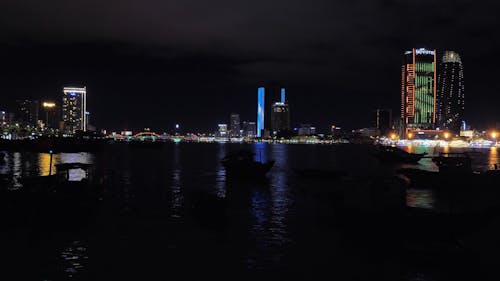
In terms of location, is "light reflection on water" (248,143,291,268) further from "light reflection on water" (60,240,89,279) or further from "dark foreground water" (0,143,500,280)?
"light reflection on water" (60,240,89,279)

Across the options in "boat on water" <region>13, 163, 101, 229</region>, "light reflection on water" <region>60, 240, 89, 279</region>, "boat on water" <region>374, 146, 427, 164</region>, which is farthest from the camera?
"boat on water" <region>374, 146, 427, 164</region>

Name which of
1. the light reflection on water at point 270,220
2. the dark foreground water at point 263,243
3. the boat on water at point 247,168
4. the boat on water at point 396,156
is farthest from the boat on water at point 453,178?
the boat on water at point 396,156

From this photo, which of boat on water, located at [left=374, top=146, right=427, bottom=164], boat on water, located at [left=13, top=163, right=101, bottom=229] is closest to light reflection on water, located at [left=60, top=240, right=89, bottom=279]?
boat on water, located at [left=13, top=163, right=101, bottom=229]

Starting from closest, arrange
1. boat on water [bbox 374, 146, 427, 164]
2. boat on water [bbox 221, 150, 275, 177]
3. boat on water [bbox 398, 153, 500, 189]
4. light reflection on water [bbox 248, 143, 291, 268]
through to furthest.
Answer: light reflection on water [bbox 248, 143, 291, 268]
boat on water [bbox 398, 153, 500, 189]
boat on water [bbox 221, 150, 275, 177]
boat on water [bbox 374, 146, 427, 164]

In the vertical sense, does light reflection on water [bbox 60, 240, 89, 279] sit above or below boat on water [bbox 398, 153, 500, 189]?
below

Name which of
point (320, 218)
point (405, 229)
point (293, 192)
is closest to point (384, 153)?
point (293, 192)

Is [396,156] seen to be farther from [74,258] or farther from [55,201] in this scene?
[74,258]

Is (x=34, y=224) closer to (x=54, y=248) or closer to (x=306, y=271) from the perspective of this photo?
(x=54, y=248)

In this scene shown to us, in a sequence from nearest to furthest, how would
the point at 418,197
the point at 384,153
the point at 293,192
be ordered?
the point at 418,197, the point at 293,192, the point at 384,153

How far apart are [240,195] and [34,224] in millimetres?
18867

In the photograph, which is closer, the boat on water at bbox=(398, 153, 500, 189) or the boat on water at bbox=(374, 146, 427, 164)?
the boat on water at bbox=(398, 153, 500, 189)

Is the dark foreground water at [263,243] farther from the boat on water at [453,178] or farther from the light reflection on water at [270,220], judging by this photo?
the boat on water at [453,178]

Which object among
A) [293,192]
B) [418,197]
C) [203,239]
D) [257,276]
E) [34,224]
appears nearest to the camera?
[257,276]

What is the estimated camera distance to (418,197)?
3950cm
